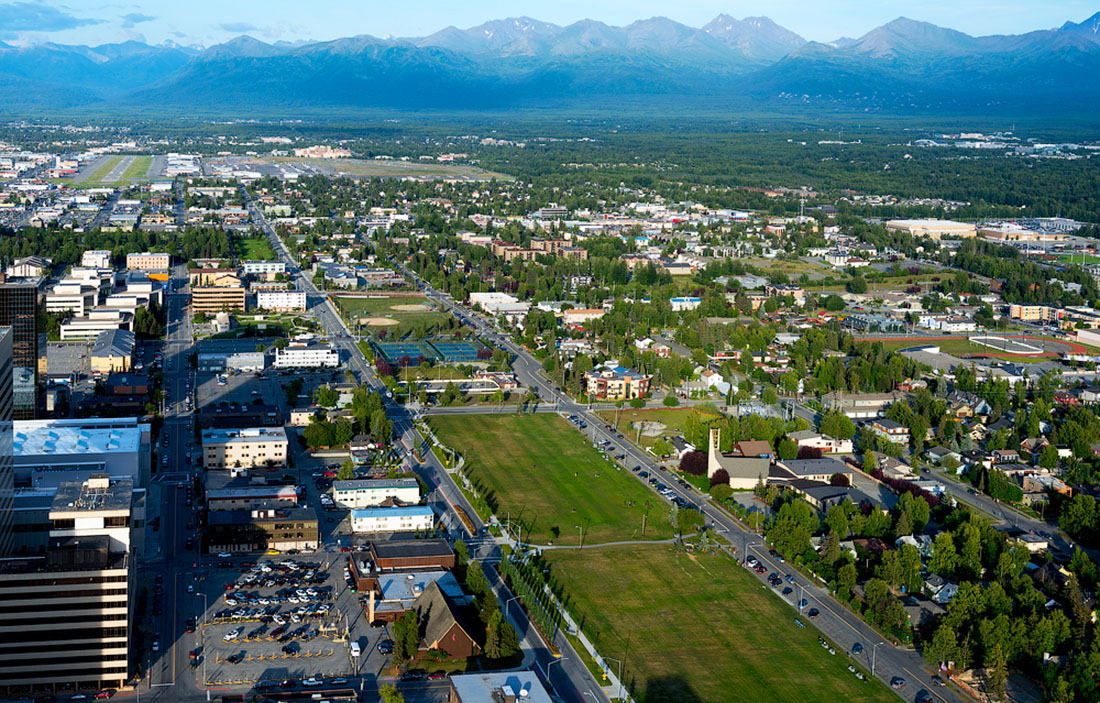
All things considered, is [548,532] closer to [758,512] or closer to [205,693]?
[758,512]

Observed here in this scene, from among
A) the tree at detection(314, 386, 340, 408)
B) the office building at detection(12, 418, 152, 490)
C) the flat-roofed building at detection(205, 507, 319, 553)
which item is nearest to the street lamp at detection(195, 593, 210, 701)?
the flat-roofed building at detection(205, 507, 319, 553)

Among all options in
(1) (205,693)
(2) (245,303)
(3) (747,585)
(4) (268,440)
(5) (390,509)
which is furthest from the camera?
(2) (245,303)

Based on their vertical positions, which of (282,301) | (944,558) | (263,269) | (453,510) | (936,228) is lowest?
(453,510)

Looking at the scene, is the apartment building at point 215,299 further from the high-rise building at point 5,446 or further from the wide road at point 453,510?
the high-rise building at point 5,446

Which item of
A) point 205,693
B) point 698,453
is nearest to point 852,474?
point 698,453

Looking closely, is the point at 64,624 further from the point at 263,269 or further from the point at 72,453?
the point at 263,269

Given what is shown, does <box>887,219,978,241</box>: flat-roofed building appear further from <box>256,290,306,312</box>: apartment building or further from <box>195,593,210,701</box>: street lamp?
<box>195,593,210,701</box>: street lamp

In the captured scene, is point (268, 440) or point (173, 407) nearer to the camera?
point (268, 440)

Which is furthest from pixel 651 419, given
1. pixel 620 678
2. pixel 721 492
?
pixel 620 678
